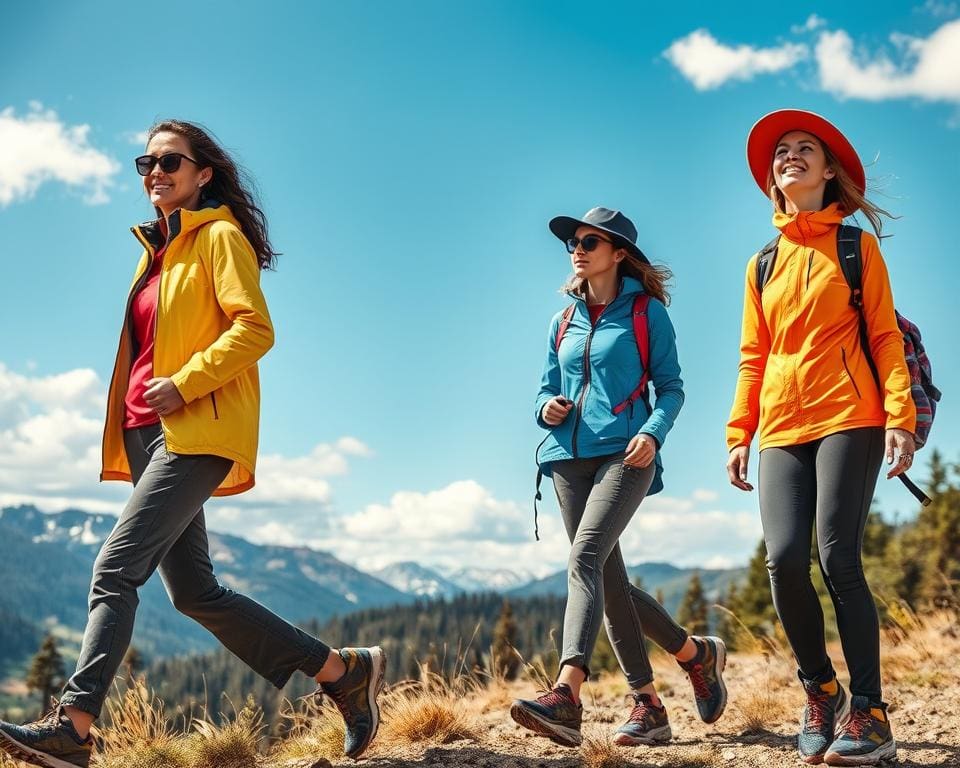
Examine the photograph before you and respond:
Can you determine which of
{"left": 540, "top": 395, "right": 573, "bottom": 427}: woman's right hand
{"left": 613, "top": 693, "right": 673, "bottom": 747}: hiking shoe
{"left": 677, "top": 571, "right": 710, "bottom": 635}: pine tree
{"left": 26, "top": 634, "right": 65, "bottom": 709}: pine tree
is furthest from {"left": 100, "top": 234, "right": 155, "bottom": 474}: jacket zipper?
{"left": 677, "top": 571, "right": 710, "bottom": 635}: pine tree

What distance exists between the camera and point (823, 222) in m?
4.34

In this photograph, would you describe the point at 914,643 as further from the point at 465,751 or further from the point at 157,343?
the point at 157,343

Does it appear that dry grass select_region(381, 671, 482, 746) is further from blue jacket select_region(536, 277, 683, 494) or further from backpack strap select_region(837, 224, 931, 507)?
backpack strap select_region(837, 224, 931, 507)

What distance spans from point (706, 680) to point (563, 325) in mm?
2209

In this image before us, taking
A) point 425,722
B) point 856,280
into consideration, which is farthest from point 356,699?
point 856,280

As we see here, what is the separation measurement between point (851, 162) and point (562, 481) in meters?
2.14

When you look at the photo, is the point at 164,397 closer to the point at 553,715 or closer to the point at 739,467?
the point at 553,715

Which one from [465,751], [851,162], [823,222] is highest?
[851,162]

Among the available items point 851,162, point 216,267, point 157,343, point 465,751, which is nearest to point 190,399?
point 157,343

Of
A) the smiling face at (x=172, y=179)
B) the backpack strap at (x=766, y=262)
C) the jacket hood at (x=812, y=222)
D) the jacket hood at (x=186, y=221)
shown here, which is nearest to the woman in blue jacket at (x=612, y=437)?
the backpack strap at (x=766, y=262)

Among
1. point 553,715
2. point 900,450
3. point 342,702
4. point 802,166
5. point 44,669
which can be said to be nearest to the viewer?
point 900,450

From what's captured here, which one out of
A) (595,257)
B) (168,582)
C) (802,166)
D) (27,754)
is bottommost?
(27,754)

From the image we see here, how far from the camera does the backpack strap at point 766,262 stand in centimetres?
448

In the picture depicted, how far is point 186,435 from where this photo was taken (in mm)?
3893
